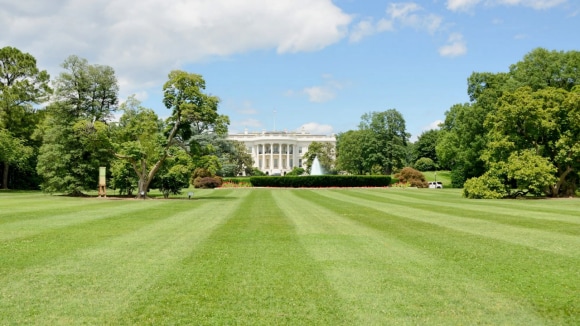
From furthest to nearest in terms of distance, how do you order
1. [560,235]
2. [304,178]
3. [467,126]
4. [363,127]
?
[363,127] → [304,178] → [467,126] → [560,235]

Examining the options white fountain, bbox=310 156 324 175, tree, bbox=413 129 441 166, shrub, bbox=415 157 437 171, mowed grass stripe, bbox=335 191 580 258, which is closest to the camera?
mowed grass stripe, bbox=335 191 580 258

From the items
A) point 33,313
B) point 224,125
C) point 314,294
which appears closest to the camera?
point 33,313

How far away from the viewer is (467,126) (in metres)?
52.6

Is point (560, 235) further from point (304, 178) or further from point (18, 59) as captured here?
point (18, 59)

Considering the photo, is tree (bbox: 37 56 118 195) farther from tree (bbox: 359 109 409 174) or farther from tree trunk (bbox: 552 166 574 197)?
tree (bbox: 359 109 409 174)

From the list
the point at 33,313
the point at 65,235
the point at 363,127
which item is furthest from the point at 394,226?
→ the point at 363,127

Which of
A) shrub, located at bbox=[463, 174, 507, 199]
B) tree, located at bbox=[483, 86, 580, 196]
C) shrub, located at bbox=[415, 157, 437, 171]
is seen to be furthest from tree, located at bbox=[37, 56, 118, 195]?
shrub, located at bbox=[415, 157, 437, 171]

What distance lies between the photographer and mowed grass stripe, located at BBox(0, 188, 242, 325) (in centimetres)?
581

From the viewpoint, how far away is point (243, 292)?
671 centimetres

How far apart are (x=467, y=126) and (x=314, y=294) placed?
50261 millimetres

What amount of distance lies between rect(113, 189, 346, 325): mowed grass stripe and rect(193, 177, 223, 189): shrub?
50424 millimetres

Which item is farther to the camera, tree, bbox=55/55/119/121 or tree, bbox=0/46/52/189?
tree, bbox=0/46/52/189

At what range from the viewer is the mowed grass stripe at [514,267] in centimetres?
618

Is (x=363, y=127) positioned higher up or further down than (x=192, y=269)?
higher up
